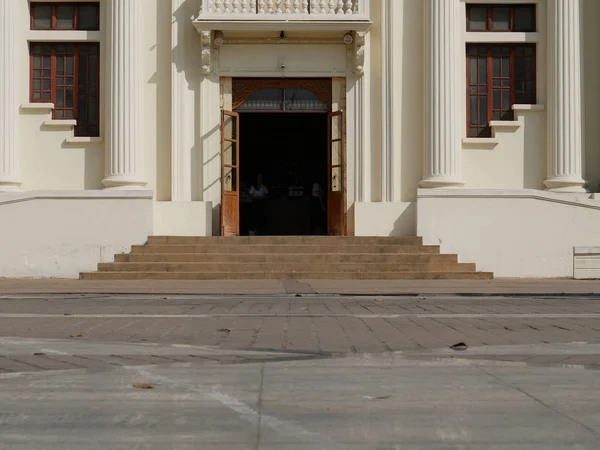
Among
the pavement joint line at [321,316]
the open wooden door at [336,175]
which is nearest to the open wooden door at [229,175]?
the open wooden door at [336,175]

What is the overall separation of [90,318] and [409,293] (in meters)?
6.18

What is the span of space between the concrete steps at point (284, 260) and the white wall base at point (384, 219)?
3.86ft

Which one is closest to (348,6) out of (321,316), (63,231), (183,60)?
Answer: (183,60)

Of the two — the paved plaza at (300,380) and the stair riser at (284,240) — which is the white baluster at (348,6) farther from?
the paved plaza at (300,380)

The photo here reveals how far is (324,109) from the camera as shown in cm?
2494

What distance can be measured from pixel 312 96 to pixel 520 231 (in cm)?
617

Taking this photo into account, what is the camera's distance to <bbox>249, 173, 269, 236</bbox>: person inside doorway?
1114 inches

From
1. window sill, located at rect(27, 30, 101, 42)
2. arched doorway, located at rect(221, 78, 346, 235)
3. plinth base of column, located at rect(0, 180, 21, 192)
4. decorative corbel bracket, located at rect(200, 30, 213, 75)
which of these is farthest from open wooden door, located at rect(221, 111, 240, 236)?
plinth base of column, located at rect(0, 180, 21, 192)

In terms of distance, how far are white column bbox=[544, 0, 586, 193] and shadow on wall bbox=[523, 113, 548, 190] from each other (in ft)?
1.33

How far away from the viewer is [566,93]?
24297mm

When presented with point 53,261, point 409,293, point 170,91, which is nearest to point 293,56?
point 170,91

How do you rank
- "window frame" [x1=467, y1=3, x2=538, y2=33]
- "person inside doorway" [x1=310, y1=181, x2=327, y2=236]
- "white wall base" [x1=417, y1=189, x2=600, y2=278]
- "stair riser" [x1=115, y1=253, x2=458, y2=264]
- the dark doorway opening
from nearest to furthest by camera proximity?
"stair riser" [x1=115, y1=253, x2=458, y2=264]
"white wall base" [x1=417, y1=189, x2=600, y2=278]
"window frame" [x1=467, y1=3, x2=538, y2=33]
"person inside doorway" [x1=310, y1=181, x2=327, y2=236]
the dark doorway opening

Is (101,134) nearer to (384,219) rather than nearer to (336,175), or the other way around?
(336,175)

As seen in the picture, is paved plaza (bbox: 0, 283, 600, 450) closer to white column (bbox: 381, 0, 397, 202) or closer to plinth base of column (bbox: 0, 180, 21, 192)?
white column (bbox: 381, 0, 397, 202)
